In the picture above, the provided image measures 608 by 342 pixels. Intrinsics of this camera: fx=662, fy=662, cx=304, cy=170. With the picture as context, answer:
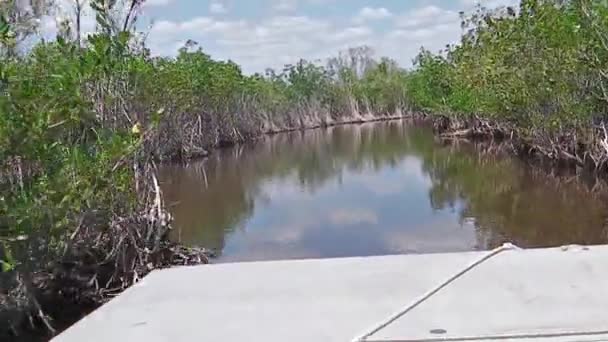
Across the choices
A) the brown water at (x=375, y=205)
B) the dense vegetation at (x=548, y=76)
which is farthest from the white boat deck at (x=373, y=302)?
the dense vegetation at (x=548, y=76)

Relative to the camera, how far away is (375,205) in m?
14.6

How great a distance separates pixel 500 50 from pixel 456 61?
1015 cm

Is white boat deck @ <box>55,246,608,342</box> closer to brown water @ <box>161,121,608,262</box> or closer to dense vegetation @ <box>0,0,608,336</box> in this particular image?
dense vegetation @ <box>0,0,608,336</box>

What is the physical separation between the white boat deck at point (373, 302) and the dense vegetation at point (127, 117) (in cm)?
340

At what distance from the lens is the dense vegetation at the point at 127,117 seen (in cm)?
607

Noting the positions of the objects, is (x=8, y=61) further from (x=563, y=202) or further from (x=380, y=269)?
(x=563, y=202)

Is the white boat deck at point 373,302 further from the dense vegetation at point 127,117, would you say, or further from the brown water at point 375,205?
the brown water at point 375,205

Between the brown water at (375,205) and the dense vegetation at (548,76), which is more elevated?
the dense vegetation at (548,76)

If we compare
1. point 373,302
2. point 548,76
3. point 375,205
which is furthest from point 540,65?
point 373,302

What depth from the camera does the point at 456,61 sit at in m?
30.1

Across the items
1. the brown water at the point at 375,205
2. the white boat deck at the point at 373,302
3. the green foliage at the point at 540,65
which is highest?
the green foliage at the point at 540,65

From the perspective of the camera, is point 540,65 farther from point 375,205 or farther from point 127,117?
point 127,117

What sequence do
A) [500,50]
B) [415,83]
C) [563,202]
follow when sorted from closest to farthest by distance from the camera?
[563,202], [500,50], [415,83]

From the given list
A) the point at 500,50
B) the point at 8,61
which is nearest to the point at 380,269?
the point at 8,61
